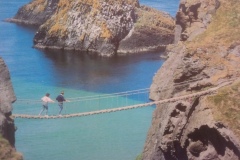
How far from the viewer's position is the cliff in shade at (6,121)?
1859 cm

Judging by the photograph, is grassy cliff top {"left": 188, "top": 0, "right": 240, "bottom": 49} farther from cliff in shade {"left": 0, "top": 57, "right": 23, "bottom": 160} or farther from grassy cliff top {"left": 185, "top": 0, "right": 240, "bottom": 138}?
cliff in shade {"left": 0, "top": 57, "right": 23, "bottom": 160}

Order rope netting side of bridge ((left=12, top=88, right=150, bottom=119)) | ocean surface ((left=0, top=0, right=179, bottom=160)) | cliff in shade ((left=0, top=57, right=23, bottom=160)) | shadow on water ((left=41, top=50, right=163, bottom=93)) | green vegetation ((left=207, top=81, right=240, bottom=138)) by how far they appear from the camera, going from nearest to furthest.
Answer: green vegetation ((left=207, top=81, right=240, bottom=138)) < cliff in shade ((left=0, top=57, right=23, bottom=160)) < ocean surface ((left=0, top=0, right=179, bottom=160)) < rope netting side of bridge ((left=12, top=88, right=150, bottom=119)) < shadow on water ((left=41, top=50, right=163, bottom=93))

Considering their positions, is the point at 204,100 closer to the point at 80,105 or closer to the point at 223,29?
the point at 223,29

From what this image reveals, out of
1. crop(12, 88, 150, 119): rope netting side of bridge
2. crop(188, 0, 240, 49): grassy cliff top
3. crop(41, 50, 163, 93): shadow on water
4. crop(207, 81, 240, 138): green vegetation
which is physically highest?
crop(188, 0, 240, 49): grassy cliff top

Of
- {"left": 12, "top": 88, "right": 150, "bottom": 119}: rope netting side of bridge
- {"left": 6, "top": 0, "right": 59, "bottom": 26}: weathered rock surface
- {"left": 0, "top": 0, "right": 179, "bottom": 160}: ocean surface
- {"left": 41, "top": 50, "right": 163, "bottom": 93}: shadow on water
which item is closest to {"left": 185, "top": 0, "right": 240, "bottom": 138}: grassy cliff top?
{"left": 0, "top": 0, "right": 179, "bottom": 160}: ocean surface

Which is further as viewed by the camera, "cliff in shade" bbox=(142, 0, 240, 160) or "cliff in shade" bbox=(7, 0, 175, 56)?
"cliff in shade" bbox=(7, 0, 175, 56)

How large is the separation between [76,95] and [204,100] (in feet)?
68.3

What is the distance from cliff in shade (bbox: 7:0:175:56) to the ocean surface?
7.22ft

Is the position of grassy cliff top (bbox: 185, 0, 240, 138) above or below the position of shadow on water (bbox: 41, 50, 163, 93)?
above

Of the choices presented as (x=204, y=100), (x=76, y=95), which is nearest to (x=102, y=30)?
(x=76, y=95)

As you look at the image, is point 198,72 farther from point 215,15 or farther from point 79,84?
point 79,84

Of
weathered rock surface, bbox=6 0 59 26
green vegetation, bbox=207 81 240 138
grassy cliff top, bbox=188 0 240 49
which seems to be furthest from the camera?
weathered rock surface, bbox=6 0 59 26

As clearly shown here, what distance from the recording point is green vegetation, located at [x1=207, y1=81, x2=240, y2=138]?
16.9 metres

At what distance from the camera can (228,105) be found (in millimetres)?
17500
